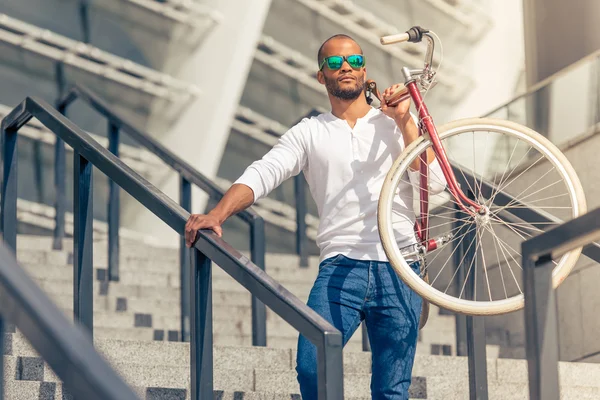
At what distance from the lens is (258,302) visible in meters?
5.71

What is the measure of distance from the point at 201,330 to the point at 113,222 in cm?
322

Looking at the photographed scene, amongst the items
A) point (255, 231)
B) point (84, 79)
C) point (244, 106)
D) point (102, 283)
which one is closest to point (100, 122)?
point (84, 79)

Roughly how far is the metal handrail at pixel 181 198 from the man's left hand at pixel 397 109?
5.91ft

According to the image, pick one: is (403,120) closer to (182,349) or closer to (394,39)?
(394,39)

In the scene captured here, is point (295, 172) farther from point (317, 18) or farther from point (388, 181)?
point (317, 18)

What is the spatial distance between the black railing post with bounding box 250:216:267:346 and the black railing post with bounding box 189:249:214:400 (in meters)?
1.80

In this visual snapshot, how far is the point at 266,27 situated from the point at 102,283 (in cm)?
838

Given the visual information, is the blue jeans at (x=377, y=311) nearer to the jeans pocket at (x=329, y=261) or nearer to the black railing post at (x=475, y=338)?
the jeans pocket at (x=329, y=261)

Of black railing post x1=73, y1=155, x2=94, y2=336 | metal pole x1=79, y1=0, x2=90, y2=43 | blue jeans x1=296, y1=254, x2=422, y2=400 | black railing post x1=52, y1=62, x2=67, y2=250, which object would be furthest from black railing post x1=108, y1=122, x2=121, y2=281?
metal pole x1=79, y1=0, x2=90, y2=43

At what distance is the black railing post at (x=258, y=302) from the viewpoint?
569 cm

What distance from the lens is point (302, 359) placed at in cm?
370

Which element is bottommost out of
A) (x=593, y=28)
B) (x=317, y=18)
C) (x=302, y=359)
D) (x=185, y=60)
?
(x=302, y=359)

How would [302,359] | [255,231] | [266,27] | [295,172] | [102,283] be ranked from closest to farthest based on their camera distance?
[302,359] < [295,172] < [255,231] < [102,283] < [266,27]

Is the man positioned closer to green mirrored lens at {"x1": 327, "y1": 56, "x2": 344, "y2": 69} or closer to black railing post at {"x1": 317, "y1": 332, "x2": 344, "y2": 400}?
green mirrored lens at {"x1": 327, "y1": 56, "x2": 344, "y2": 69}
